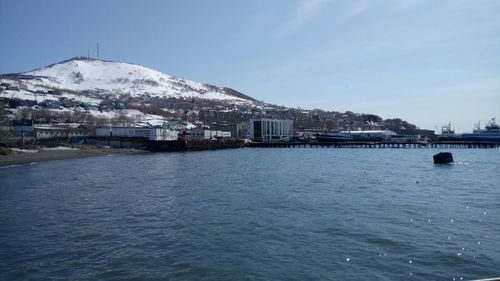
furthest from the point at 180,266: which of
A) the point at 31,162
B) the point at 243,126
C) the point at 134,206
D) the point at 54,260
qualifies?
the point at 243,126

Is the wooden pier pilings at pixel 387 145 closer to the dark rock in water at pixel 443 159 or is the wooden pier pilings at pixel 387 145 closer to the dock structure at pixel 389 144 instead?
the dock structure at pixel 389 144

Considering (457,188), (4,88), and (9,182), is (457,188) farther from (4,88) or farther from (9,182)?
(4,88)

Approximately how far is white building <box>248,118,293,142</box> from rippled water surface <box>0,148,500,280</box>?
94446 mm

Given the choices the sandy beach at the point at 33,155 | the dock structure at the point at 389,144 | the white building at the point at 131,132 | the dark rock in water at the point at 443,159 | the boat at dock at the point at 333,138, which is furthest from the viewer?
the boat at dock at the point at 333,138

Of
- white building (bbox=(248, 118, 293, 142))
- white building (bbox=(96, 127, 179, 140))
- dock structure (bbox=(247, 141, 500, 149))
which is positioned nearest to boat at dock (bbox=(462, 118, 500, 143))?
dock structure (bbox=(247, 141, 500, 149))

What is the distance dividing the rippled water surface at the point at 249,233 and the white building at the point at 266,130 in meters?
94.4

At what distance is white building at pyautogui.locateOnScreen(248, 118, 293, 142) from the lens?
385ft

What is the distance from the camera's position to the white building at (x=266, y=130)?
11738 centimetres

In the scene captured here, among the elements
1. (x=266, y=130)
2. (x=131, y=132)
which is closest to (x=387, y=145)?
(x=266, y=130)

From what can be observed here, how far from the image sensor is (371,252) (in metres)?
10.7

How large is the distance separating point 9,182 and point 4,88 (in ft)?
470

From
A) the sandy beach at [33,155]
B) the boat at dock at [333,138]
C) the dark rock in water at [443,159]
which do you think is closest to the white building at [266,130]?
the boat at dock at [333,138]

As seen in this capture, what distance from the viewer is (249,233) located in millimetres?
12781

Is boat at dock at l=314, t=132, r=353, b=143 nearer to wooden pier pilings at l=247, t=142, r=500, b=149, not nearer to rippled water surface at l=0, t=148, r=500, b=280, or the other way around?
wooden pier pilings at l=247, t=142, r=500, b=149
